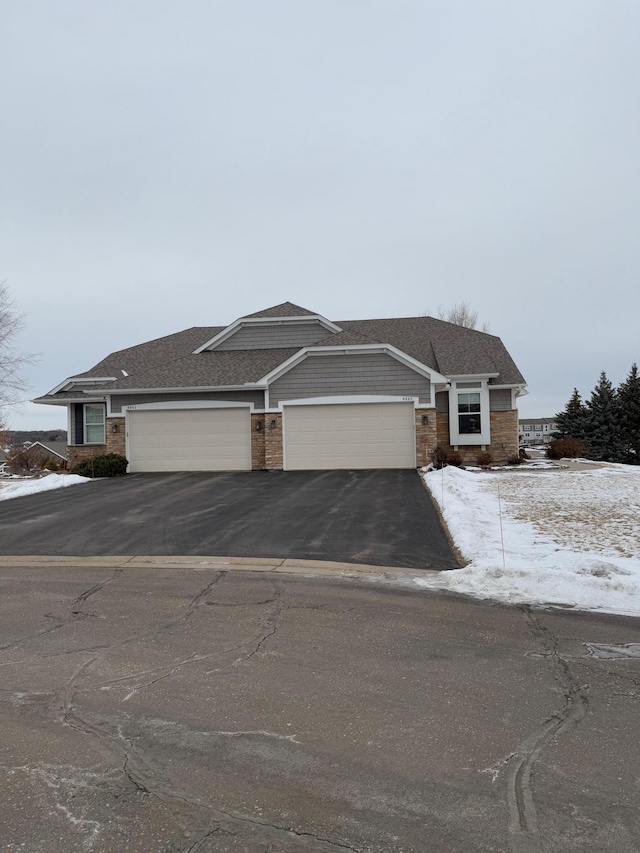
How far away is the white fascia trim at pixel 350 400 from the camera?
20078 millimetres

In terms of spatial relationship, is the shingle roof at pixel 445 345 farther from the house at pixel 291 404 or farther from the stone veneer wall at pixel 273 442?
the stone veneer wall at pixel 273 442

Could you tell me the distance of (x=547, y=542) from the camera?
28.9 ft

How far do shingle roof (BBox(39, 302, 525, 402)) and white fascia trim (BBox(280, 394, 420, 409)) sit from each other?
1.77m

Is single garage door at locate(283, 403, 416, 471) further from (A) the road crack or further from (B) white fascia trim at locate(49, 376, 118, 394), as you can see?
(A) the road crack

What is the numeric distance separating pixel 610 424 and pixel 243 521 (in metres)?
33.7

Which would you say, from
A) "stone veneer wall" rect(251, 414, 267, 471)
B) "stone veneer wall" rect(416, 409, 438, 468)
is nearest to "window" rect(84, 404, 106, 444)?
"stone veneer wall" rect(251, 414, 267, 471)

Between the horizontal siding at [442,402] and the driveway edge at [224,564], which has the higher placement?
the horizontal siding at [442,402]

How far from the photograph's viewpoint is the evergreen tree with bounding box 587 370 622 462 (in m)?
38.0

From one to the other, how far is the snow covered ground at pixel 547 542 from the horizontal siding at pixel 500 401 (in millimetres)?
7850

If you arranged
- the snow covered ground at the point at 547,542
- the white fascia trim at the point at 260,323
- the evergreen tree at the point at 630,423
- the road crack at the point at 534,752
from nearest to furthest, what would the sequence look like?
1. the road crack at the point at 534,752
2. the snow covered ground at the point at 547,542
3. the white fascia trim at the point at 260,323
4. the evergreen tree at the point at 630,423

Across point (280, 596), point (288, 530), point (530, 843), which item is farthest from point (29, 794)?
point (288, 530)

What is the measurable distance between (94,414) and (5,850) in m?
22.4

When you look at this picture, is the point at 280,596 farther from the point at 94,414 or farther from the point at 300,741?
the point at 94,414

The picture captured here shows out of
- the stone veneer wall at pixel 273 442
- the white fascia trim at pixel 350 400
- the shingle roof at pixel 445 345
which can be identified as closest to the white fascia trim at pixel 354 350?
the white fascia trim at pixel 350 400
